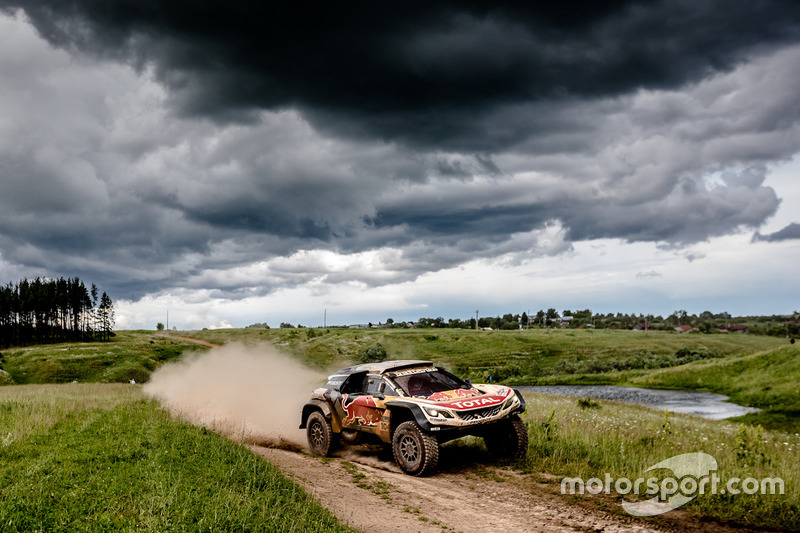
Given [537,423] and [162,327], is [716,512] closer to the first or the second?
[537,423]

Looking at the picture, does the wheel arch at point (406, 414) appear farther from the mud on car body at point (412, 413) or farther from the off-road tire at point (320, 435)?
the off-road tire at point (320, 435)

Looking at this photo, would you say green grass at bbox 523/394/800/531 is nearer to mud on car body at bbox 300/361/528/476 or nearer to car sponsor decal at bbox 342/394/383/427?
mud on car body at bbox 300/361/528/476

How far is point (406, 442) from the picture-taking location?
1127 cm

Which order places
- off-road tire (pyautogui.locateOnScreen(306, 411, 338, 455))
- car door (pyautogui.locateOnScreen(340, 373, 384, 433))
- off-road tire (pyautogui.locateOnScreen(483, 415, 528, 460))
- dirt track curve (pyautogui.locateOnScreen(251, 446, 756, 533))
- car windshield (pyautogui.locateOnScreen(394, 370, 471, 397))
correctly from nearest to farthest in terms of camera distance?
1. dirt track curve (pyautogui.locateOnScreen(251, 446, 756, 533))
2. off-road tire (pyautogui.locateOnScreen(483, 415, 528, 460))
3. car windshield (pyautogui.locateOnScreen(394, 370, 471, 397))
4. car door (pyautogui.locateOnScreen(340, 373, 384, 433))
5. off-road tire (pyautogui.locateOnScreen(306, 411, 338, 455))

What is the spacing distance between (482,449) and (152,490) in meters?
7.93

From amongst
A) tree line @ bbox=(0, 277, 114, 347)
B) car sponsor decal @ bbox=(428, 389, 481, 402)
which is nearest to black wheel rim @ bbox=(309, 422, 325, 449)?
car sponsor decal @ bbox=(428, 389, 481, 402)

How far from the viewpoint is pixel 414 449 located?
11.0 metres

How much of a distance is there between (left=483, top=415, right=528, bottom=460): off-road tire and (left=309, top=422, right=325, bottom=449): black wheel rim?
458 cm

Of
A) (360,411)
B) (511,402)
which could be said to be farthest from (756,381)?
(360,411)

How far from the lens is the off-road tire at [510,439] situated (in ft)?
38.6

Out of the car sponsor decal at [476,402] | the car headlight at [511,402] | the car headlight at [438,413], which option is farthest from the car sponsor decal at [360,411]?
the car headlight at [511,402]

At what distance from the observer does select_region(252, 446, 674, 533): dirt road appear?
25.6ft

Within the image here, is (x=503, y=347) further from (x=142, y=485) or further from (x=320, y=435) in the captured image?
(x=142, y=485)

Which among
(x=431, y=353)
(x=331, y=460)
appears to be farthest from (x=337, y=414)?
(x=431, y=353)
